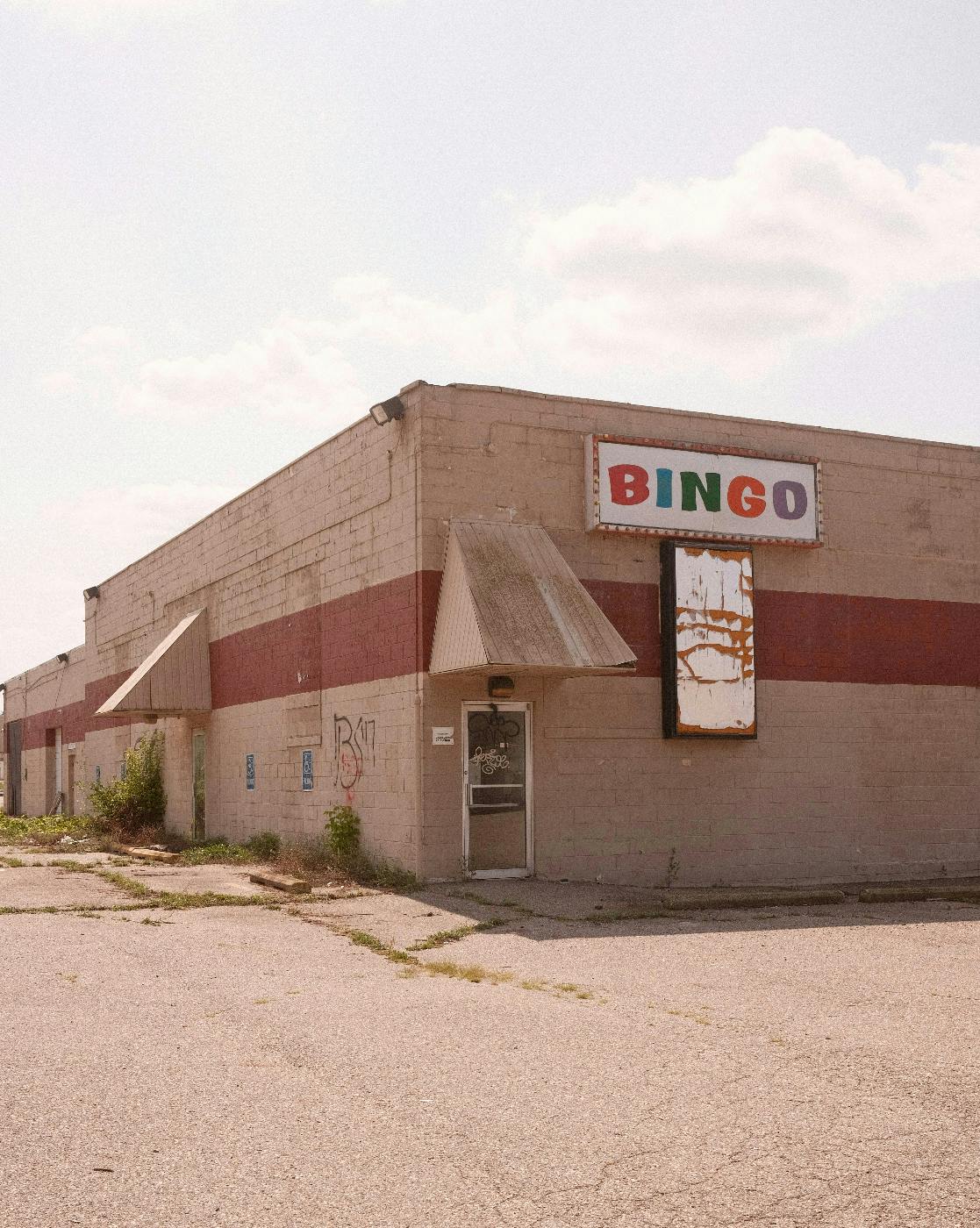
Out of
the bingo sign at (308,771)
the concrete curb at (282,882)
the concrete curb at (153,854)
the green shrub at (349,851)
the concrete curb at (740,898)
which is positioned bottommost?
the concrete curb at (153,854)

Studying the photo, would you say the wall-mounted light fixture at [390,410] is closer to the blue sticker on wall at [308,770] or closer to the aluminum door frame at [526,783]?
the aluminum door frame at [526,783]

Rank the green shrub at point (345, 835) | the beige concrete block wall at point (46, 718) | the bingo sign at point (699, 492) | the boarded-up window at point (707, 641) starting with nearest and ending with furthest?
the bingo sign at point (699, 492), the boarded-up window at point (707, 641), the green shrub at point (345, 835), the beige concrete block wall at point (46, 718)

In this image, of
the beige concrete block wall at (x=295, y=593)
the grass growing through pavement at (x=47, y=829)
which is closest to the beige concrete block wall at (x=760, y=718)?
the beige concrete block wall at (x=295, y=593)

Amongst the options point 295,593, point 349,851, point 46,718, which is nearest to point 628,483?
point 295,593

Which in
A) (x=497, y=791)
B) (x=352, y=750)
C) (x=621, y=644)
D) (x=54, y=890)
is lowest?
(x=54, y=890)

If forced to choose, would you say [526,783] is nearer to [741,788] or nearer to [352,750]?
[352,750]

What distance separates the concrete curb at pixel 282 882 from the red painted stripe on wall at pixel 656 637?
9.67 ft

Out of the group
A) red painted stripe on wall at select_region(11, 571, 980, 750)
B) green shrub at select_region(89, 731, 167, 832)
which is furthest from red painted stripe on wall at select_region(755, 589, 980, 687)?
green shrub at select_region(89, 731, 167, 832)

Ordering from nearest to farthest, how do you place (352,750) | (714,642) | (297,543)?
1. (714,642)
2. (352,750)
3. (297,543)

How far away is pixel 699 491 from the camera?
18109mm

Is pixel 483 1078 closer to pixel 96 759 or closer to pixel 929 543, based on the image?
pixel 929 543

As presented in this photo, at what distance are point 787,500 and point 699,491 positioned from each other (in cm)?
155

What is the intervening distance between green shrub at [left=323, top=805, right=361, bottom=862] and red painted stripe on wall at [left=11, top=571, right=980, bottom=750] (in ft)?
6.40

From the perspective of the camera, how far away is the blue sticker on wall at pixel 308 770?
1962cm
